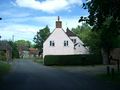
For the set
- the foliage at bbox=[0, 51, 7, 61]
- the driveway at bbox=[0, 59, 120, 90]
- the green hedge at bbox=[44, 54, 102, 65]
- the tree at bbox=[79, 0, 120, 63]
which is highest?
the tree at bbox=[79, 0, 120, 63]

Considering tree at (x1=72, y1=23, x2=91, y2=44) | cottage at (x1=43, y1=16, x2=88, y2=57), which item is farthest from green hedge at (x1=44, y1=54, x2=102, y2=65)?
cottage at (x1=43, y1=16, x2=88, y2=57)

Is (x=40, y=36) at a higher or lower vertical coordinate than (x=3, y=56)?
higher

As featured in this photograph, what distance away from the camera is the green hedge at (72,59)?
66.7 meters

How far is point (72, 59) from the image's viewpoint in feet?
219

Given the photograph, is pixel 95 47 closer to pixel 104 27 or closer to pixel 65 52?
pixel 65 52

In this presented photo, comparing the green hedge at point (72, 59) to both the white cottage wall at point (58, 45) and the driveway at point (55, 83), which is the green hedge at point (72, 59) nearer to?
the white cottage wall at point (58, 45)

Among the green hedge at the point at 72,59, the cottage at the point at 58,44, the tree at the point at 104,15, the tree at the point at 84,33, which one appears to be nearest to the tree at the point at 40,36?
the tree at the point at 84,33

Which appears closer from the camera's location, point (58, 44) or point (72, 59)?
point (72, 59)

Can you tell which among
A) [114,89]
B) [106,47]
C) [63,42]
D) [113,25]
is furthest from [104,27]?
[63,42]

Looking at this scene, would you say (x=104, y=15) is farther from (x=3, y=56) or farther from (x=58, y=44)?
(x=3, y=56)

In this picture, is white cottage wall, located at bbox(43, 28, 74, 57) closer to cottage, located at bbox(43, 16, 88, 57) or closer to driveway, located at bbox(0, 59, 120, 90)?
cottage, located at bbox(43, 16, 88, 57)

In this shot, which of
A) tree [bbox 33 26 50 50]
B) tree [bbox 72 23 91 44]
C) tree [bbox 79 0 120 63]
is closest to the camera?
tree [bbox 79 0 120 63]

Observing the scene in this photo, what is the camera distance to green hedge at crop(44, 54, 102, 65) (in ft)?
219

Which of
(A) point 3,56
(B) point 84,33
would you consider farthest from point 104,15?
(B) point 84,33
